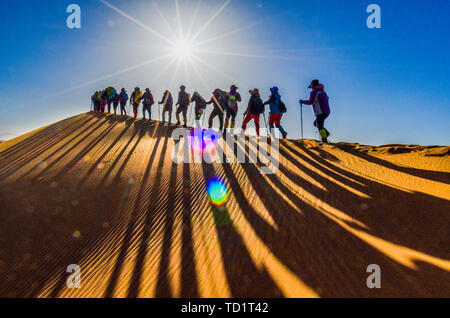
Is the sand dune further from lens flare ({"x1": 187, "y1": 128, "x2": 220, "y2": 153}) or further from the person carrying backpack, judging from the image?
the person carrying backpack

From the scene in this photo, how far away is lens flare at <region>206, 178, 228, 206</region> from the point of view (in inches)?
193

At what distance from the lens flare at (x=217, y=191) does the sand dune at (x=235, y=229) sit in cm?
16

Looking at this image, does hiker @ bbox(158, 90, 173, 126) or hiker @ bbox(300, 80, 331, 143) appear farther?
hiker @ bbox(158, 90, 173, 126)

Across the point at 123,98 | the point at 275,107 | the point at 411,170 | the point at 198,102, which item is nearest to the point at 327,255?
the point at 411,170

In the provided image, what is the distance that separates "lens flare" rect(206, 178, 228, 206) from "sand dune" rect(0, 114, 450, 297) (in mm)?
164

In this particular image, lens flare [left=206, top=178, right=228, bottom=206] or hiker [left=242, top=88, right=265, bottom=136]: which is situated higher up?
hiker [left=242, top=88, right=265, bottom=136]

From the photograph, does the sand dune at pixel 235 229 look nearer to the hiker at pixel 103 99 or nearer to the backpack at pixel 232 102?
the backpack at pixel 232 102

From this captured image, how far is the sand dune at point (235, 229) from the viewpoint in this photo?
2850 millimetres

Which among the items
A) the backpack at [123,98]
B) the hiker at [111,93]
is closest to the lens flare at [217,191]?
the backpack at [123,98]

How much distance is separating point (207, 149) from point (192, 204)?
4.12m

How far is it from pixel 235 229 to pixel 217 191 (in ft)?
5.16

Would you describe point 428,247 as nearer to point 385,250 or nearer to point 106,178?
point 385,250

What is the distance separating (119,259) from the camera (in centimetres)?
359

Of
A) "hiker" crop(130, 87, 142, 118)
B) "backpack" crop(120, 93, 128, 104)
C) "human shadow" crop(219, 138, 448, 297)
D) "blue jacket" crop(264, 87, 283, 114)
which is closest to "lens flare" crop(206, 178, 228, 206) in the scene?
"human shadow" crop(219, 138, 448, 297)
